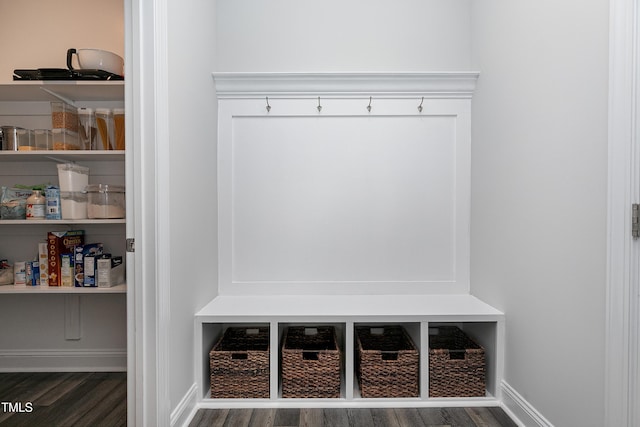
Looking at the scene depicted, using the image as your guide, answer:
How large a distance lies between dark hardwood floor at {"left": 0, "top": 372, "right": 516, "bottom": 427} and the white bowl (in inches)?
78.4

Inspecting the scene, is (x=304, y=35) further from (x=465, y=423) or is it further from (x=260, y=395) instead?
(x=465, y=423)

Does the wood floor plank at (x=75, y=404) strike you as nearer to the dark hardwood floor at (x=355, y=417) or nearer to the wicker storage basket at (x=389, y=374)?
the dark hardwood floor at (x=355, y=417)

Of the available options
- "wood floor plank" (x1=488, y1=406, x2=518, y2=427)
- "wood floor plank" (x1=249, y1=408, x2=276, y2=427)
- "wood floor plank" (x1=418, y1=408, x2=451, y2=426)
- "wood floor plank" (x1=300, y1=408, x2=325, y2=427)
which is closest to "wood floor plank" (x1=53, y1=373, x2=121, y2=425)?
"wood floor plank" (x1=249, y1=408, x2=276, y2=427)

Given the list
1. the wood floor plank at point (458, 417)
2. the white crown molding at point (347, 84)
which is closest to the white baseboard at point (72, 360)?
the white crown molding at point (347, 84)

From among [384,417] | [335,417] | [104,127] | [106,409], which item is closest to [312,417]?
[335,417]

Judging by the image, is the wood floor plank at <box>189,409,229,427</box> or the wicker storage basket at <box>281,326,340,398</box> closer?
the wood floor plank at <box>189,409,229,427</box>

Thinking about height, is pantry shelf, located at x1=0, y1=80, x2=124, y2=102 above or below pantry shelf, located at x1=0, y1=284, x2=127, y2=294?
above

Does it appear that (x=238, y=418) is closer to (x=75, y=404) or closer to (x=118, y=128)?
(x=75, y=404)

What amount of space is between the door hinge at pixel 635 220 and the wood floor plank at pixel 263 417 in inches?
68.9

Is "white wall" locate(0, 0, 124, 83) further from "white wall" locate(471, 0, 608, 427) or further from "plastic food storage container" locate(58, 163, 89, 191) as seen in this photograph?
"white wall" locate(471, 0, 608, 427)

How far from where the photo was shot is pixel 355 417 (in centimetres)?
171

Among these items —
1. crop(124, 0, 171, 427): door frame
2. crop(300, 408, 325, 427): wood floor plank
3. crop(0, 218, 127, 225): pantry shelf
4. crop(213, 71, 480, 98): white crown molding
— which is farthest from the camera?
crop(213, 71, 480, 98): white crown molding

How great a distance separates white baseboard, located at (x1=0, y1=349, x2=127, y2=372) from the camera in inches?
88.0

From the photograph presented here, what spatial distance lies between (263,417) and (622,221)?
5.96ft
